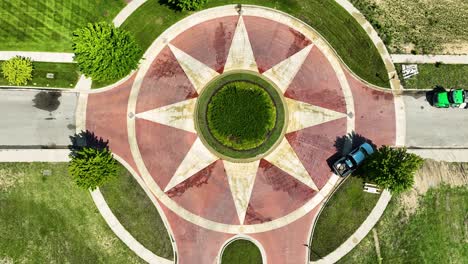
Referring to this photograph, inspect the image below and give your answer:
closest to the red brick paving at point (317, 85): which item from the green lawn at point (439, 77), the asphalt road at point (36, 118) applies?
the green lawn at point (439, 77)

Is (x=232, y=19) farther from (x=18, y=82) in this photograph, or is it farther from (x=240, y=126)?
(x=18, y=82)

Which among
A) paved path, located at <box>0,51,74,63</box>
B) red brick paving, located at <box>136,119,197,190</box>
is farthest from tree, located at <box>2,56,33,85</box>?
red brick paving, located at <box>136,119,197,190</box>

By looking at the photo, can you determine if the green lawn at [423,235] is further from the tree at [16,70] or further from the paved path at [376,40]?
the tree at [16,70]

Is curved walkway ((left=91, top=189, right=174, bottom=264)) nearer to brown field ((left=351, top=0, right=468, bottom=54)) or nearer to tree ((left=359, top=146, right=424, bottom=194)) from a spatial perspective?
tree ((left=359, top=146, right=424, bottom=194))

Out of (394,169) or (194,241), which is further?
(194,241)

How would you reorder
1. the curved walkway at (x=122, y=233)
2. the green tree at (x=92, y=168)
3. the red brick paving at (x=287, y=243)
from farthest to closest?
the red brick paving at (x=287, y=243) < the curved walkway at (x=122, y=233) < the green tree at (x=92, y=168)

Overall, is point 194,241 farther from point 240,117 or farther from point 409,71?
point 409,71

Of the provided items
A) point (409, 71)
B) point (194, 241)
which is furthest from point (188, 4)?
point (409, 71)
